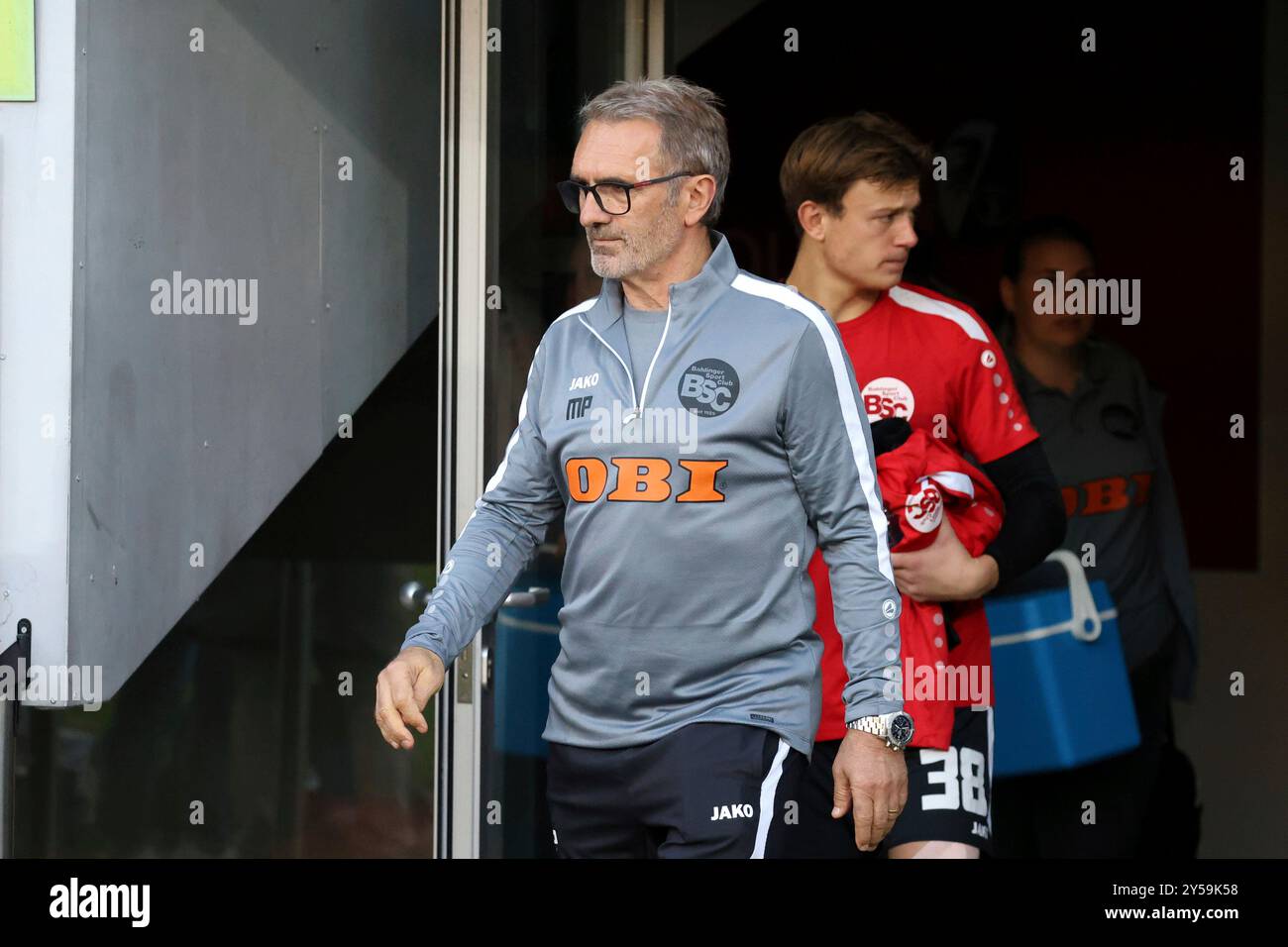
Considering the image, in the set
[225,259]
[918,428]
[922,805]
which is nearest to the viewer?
[922,805]

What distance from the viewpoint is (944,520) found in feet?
11.4

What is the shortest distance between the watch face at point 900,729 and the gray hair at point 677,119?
87 cm

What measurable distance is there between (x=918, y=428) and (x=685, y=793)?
1.07m

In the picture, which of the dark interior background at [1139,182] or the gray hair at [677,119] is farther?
the dark interior background at [1139,182]

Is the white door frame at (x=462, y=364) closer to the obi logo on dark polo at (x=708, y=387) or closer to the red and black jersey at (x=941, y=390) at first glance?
the red and black jersey at (x=941, y=390)

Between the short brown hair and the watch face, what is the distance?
1.25 m

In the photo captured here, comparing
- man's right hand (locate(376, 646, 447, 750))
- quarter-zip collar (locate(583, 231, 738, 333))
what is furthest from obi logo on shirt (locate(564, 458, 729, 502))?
man's right hand (locate(376, 646, 447, 750))

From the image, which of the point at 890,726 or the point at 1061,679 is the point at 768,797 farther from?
the point at 1061,679

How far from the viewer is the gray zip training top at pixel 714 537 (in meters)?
2.80

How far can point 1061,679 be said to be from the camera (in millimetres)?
4211

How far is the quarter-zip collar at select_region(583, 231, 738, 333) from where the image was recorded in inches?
115
